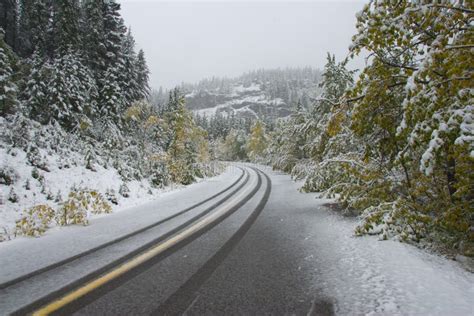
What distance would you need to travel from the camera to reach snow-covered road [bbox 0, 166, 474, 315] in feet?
10.2

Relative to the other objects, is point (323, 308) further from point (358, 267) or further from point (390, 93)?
point (390, 93)

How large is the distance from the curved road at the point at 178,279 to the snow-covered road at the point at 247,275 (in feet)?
0.04

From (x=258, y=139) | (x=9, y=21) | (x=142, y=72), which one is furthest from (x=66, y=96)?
(x=258, y=139)

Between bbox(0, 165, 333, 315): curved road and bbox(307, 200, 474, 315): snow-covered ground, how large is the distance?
13.2 inches

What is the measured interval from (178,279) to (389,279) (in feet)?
9.11

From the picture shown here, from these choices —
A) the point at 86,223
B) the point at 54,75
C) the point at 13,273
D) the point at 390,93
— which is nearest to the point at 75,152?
the point at 54,75

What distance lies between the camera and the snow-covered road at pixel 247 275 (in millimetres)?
3094

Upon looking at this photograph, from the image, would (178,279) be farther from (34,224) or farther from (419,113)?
(34,224)

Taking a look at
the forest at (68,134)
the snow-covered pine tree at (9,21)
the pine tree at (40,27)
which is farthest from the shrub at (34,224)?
the snow-covered pine tree at (9,21)

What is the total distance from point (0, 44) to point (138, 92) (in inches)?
832

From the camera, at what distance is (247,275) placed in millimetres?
4016

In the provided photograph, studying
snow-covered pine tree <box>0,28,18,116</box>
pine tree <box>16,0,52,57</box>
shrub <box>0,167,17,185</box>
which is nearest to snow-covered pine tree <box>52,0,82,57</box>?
pine tree <box>16,0,52,57</box>

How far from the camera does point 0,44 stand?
12094mm

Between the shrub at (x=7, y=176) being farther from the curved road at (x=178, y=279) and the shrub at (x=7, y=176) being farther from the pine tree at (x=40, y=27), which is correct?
the pine tree at (x=40, y=27)
